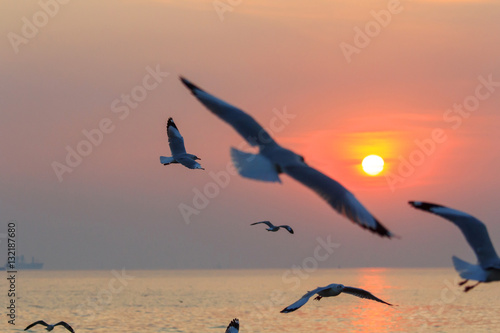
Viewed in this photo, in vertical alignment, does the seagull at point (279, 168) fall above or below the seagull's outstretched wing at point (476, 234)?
above

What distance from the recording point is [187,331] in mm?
57375

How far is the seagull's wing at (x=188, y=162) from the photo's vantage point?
19844mm

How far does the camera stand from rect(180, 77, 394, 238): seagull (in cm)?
1148

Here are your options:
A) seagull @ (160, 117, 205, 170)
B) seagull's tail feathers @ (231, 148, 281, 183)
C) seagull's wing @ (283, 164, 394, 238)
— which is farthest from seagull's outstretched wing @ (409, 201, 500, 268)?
seagull @ (160, 117, 205, 170)

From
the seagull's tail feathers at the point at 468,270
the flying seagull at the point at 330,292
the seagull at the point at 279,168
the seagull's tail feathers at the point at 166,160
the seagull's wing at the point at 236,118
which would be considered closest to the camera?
the seagull at the point at 279,168

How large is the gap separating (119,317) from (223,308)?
15107 mm

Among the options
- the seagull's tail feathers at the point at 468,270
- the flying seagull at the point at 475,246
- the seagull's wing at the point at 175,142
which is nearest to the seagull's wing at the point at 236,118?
the flying seagull at the point at 475,246

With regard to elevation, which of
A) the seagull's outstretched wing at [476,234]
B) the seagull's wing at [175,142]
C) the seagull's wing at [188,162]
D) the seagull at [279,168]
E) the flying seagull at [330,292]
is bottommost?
the flying seagull at [330,292]

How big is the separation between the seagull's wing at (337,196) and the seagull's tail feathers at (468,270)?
357 cm

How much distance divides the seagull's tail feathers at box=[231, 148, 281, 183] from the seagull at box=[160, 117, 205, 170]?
23.2 feet

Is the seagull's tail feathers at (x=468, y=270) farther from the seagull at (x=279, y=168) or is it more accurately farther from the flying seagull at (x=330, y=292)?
the flying seagull at (x=330, y=292)

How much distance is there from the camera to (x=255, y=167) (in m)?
12.2

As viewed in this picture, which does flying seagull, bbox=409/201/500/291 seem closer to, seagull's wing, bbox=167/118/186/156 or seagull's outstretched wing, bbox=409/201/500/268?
seagull's outstretched wing, bbox=409/201/500/268

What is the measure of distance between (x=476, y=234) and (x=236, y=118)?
4.76 m
